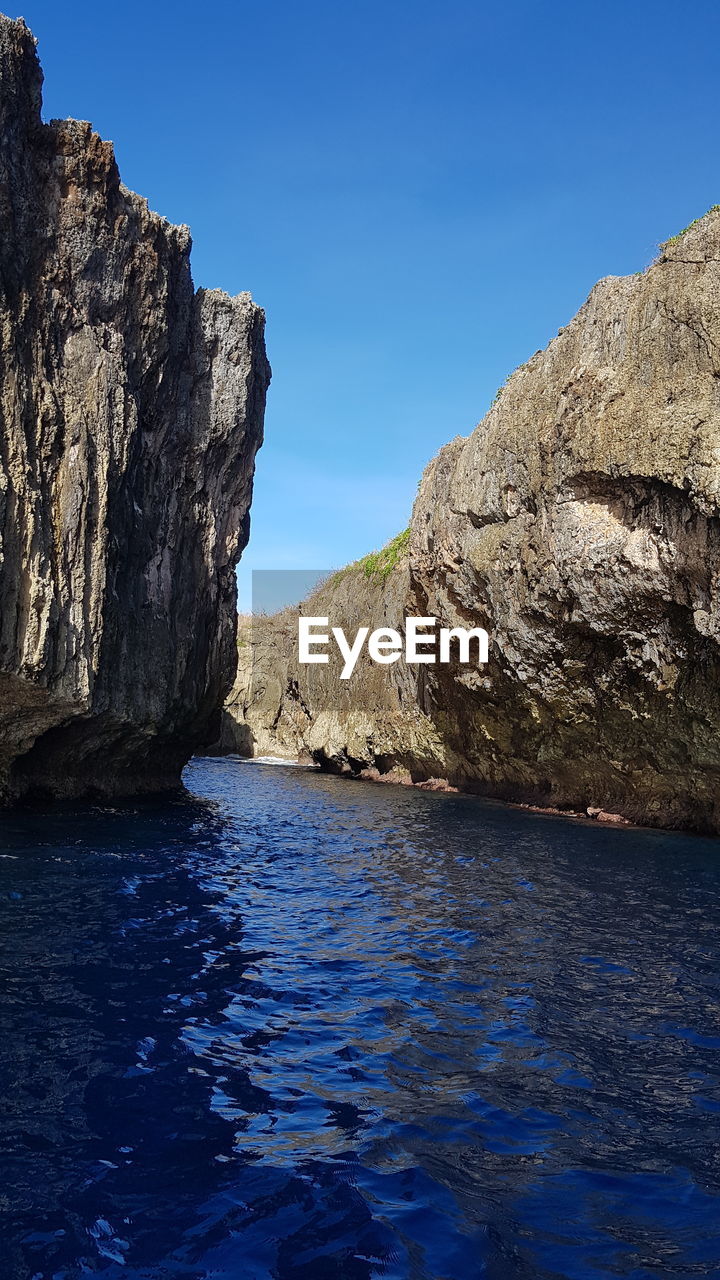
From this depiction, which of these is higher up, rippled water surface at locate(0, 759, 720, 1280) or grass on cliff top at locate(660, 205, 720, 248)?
grass on cliff top at locate(660, 205, 720, 248)

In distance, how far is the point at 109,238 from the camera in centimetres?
2756

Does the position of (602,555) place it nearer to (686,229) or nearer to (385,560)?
(686,229)

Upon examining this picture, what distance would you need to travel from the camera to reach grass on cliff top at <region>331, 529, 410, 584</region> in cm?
5991

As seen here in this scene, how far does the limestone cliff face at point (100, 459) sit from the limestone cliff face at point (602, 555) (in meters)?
10.7

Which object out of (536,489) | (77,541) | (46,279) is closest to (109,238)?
(46,279)

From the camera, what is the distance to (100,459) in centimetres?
2542

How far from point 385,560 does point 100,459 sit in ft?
122

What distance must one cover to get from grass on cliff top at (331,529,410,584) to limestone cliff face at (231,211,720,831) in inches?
748

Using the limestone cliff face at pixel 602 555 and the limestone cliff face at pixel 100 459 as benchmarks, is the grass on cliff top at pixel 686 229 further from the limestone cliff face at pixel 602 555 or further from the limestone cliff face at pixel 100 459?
the limestone cliff face at pixel 100 459

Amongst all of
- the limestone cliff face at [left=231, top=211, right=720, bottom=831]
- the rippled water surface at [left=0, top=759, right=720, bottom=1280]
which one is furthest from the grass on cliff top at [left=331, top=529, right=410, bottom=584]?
the rippled water surface at [left=0, top=759, right=720, bottom=1280]

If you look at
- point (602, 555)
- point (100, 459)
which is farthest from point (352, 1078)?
point (602, 555)

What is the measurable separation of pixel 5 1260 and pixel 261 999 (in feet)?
17.7

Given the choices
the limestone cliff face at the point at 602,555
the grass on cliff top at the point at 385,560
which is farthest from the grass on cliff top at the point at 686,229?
the grass on cliff top at the point at 385,560

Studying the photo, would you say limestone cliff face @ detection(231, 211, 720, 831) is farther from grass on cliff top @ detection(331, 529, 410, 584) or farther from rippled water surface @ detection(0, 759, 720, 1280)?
grass on cliff top @ detection(331, 529, 410, 584)
